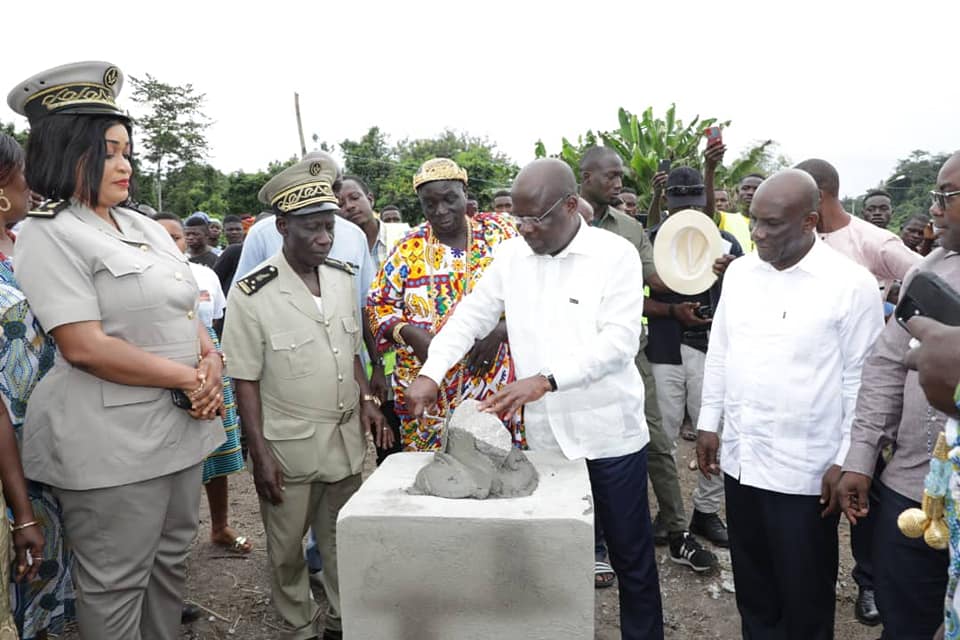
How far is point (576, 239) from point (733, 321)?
2.17 feet

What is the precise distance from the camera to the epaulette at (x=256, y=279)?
277 centimetres

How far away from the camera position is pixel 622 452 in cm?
262

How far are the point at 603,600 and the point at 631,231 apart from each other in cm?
202

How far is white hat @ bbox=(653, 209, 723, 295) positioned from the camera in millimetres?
3676

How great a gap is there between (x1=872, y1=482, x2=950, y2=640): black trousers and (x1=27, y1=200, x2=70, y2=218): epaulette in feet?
8.73

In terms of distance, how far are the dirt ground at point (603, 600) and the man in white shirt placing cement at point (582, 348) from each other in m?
0.71

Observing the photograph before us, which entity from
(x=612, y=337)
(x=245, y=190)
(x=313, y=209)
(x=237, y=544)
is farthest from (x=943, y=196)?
→ (x=245, y=190)

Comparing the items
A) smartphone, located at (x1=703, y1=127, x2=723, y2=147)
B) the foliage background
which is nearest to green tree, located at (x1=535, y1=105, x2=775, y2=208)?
the foliage background

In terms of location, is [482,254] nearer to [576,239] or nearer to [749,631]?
[576,239]

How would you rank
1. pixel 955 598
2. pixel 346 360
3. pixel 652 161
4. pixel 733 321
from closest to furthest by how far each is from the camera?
pixel 955 598
pixel 733 321
pixel 346 360
pixel 652 161

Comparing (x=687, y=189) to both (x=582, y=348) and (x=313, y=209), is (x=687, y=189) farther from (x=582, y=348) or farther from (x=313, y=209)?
(x=313, y=209)

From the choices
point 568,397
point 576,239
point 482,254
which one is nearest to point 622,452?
point 568,397

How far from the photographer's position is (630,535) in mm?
2674

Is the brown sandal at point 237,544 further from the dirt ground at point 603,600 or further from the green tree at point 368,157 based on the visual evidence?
the green tree at point 368,157
